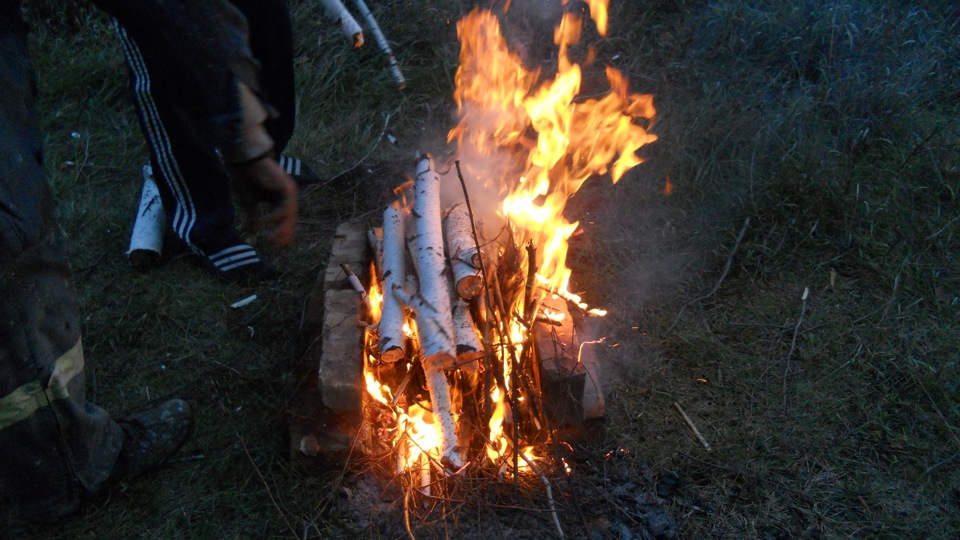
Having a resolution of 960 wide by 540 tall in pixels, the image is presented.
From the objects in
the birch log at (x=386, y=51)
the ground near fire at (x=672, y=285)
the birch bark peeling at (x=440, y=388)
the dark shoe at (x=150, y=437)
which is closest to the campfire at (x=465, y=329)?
the birch bark peeling at (x=440, y=388)

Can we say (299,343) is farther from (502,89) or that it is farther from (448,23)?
(448,23)

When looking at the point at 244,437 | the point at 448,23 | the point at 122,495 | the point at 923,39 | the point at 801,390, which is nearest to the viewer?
the point at 122,495

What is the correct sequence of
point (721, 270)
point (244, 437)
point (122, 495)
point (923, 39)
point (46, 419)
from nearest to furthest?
point (46, 419), point (122, 495), point (244, 437), point (721, 270), point (923, 39)

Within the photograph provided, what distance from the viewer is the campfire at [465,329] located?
2.44 m

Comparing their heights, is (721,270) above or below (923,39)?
below

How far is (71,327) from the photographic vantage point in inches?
87.4

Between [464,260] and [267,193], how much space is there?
841 millimetres

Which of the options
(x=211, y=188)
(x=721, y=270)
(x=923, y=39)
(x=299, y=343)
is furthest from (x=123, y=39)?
(x=923, y=39)

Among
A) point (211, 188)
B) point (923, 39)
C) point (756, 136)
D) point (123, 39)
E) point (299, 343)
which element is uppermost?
point (923, 39)

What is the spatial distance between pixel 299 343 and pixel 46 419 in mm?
1117

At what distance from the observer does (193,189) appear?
11.7 feet

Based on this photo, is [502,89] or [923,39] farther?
[923,39]

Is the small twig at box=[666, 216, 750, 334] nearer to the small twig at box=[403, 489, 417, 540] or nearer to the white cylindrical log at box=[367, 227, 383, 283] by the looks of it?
the white cylindrical log at box=[367, 227, 383, 283]

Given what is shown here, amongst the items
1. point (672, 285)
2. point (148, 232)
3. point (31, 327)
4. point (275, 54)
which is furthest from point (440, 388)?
point (148, 232)
